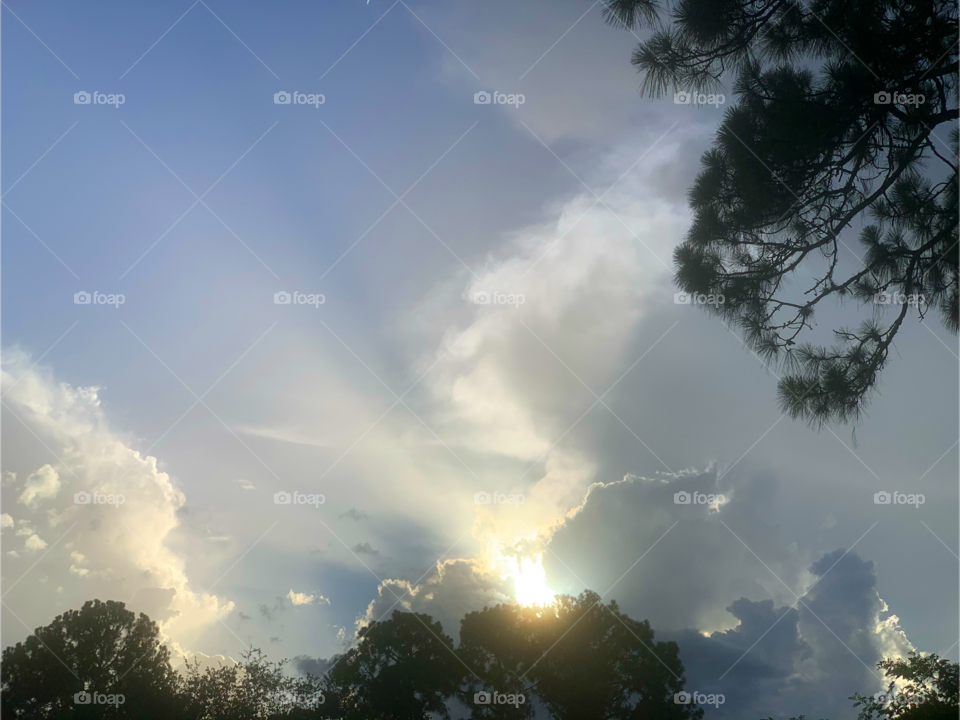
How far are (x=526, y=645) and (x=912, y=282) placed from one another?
30853 mm

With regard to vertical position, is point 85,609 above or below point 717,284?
below

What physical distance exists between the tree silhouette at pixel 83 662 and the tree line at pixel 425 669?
0.16 ft

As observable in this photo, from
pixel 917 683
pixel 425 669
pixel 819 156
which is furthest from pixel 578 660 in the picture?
pixel 819 156

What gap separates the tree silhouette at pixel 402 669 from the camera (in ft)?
96.8

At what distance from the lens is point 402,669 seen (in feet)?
99.1

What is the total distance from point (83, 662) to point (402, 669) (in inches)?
630

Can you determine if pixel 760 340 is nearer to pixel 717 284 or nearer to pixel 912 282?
pixel 717 284

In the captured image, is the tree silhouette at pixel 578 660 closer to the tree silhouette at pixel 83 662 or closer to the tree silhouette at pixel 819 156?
the tree silhouette at pixel 83 662

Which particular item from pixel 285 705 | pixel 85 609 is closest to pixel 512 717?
pixel 285 705

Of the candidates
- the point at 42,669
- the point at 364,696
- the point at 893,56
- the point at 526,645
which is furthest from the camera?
the point at 526,645

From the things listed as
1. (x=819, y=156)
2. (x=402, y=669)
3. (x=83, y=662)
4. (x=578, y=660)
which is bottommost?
(x=83, y=662)

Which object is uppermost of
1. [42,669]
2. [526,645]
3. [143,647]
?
[526,645]

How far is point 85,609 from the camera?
27.2 metres

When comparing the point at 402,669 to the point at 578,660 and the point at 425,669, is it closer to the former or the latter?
the point at 425,669
